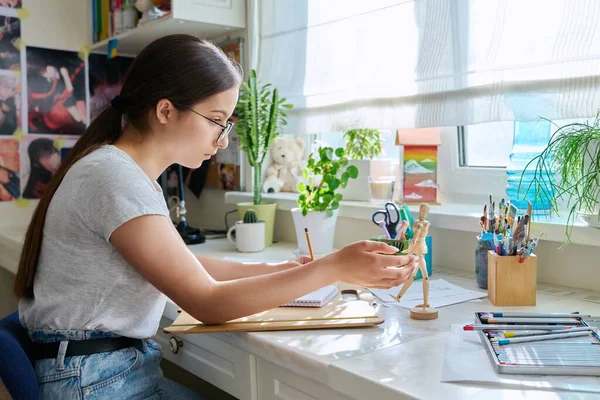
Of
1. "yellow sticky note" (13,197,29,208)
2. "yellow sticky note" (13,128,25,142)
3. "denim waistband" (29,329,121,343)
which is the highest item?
"yellow sticky note" (13,128,25,142)

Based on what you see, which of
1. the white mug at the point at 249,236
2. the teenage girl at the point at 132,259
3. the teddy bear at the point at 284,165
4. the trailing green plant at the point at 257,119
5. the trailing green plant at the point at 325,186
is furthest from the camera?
the teddy bear at the point at 284,165

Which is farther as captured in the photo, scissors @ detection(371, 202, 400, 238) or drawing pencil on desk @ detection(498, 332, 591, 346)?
scissors @ detection(371, 202, 400, 238)

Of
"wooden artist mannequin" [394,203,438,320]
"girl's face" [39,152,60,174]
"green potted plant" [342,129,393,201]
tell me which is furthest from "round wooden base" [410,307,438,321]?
"girl's face" [39,152,60,174]

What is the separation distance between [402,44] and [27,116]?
156 centimetres

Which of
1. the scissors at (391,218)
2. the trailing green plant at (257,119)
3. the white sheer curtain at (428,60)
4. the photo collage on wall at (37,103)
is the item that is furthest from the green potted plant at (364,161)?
the photo collage on wall at (37,103)

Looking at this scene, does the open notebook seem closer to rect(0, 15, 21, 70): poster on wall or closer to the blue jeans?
the blue jeans

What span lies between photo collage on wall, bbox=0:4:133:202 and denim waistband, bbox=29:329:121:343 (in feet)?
4.97

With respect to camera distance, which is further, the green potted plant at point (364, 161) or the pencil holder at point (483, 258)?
the green potted plant at point (364, 161)

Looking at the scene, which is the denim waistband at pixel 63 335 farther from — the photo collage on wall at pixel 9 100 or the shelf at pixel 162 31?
the photo collage on wall at pixel 9 100

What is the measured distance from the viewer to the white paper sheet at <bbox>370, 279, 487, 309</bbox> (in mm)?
1203

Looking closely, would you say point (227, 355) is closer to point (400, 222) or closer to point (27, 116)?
point (400, 222)

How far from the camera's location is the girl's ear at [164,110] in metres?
1.12

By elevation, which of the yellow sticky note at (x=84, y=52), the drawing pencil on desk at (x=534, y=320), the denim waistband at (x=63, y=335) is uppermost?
the yellow sticky note at (x=84, y=52)

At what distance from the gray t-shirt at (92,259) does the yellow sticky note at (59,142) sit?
4.93ft
